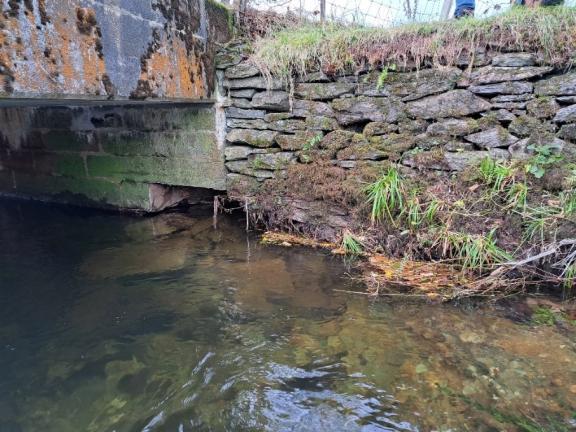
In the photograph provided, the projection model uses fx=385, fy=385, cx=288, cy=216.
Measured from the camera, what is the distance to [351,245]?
404cm

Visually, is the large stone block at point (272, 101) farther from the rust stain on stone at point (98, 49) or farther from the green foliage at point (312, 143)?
the rust stain on stone at point (98, 49)

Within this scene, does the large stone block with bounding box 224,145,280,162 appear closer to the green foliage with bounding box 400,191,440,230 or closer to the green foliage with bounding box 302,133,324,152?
the green foliage with bounding box 302,133,324,152

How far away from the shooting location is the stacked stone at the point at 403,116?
138 inches

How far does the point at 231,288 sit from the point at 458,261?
82.7 inches

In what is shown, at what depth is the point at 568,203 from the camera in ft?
10.7

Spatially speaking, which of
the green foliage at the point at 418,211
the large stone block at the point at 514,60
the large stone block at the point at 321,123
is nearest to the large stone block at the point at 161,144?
the large stone block at the point at 321,123

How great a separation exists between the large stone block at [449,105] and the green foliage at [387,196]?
25.9 inches

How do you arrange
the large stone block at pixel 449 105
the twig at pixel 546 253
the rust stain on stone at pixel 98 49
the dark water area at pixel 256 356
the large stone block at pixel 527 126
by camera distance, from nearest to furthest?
1. the dark water area at pixel 256 356
2. the rust stain on stone at pixel 98 49
3. the twig at pixel 546 253
4. the large stone block at pixel 527 126
5. the large stone block at pixel 449 105

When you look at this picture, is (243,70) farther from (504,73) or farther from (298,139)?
(504,73)

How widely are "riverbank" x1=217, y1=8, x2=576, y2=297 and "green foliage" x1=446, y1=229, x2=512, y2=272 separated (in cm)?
1

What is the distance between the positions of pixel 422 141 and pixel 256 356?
270 cm

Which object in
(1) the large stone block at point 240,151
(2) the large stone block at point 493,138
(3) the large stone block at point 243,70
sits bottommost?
(1) the large stone block at point 240,151

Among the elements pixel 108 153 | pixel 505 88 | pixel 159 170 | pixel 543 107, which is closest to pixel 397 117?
pixel 505 88

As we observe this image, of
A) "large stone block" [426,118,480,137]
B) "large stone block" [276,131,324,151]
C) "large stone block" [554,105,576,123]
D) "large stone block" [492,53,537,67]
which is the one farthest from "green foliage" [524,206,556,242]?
"large stone block" [276,131,324,151]
